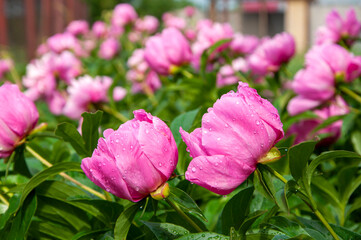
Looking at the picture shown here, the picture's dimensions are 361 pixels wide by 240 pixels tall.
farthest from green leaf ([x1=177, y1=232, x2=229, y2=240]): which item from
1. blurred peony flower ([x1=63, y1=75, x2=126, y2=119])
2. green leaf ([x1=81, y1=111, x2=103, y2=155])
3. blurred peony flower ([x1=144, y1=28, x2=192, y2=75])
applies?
blurred peony flower ([x1=63, y1=75, x2=126, y2=119])

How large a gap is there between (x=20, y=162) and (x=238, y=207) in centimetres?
39

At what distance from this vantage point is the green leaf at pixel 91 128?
2.16ft

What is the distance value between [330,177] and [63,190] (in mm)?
604

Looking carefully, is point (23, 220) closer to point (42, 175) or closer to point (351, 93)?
point (42, 175)

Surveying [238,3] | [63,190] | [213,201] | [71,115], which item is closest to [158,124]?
[63,190]

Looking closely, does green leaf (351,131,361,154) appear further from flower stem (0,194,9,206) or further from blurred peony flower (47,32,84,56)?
blurred peony flower (47,32,84,56)

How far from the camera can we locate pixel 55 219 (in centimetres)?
70

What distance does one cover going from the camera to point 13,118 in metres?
0.72

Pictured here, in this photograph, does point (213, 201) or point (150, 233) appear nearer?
point (150, 233)

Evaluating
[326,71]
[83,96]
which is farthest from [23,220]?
[83,96]

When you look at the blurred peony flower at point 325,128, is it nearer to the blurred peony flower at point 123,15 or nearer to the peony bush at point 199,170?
the peony bush at point 199,170

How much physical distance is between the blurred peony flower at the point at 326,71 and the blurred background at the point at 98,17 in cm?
277

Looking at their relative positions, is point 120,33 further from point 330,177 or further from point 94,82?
point 330,177

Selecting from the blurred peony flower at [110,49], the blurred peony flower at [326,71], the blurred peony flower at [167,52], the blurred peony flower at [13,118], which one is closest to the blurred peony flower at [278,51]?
the blurred peony flower at [167,52]
